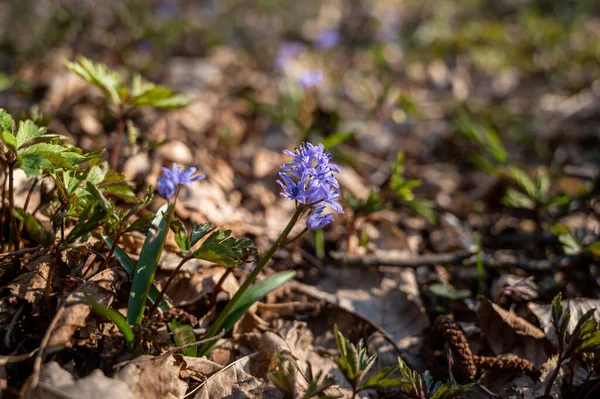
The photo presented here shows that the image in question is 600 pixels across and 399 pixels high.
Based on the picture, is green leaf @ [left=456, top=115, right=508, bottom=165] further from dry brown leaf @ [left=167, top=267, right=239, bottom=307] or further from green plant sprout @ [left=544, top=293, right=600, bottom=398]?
dry brown leaf @ [left=167, top=267, right=239, bottom=307]

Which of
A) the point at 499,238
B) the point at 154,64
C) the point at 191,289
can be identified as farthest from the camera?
the point at 154,64

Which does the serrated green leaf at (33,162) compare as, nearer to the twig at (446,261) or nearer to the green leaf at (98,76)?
the green leaf at (98,76)

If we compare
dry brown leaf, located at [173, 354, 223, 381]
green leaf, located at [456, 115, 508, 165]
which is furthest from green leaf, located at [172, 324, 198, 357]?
green leaf, located at [456, 115, 508, 165]

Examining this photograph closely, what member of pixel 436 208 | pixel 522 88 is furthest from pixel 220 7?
pixel 436 208

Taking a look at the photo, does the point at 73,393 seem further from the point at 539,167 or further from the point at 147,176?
the point at 539,167

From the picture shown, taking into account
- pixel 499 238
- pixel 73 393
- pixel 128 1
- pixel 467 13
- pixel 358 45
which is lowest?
pixel 73 393

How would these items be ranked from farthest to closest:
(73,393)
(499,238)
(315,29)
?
(315,29) → (499,238) → (73,393)
